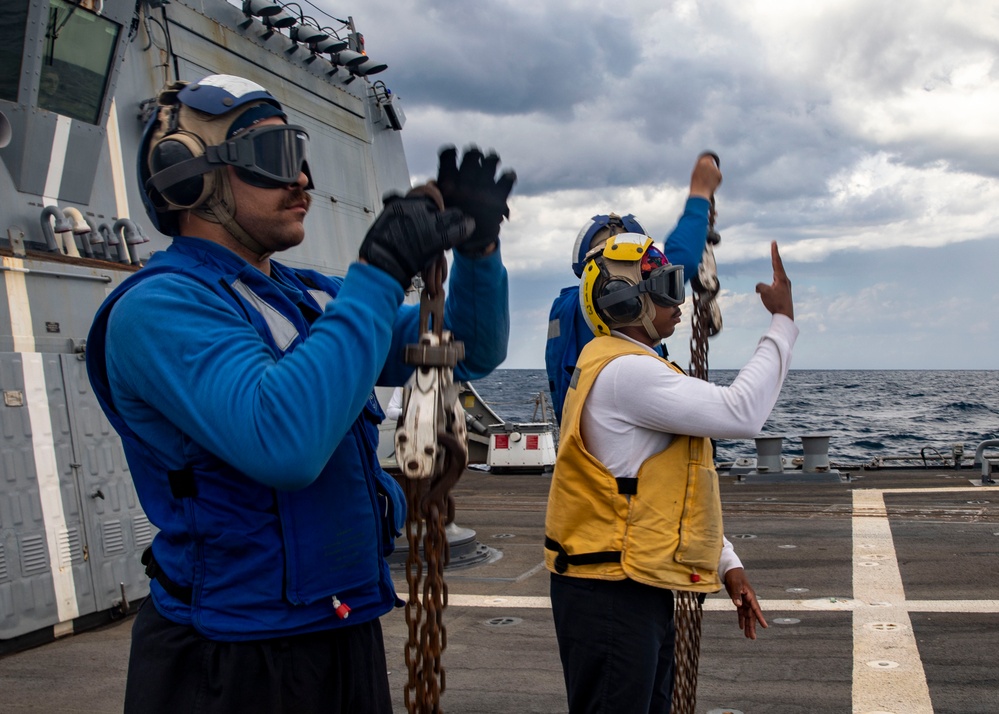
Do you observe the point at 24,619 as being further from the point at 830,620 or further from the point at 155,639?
the point at 830,620

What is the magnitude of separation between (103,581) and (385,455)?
8188mm

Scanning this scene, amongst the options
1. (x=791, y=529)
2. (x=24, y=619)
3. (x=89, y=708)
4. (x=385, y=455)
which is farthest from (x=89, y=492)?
(x=385, y=455)

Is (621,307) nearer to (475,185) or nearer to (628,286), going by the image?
(628,286)

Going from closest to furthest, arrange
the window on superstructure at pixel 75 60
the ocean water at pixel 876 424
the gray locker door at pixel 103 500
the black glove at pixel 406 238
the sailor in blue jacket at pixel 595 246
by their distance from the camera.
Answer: the black glove at pixel 406 238
the sailor in blue jacket at pixel 595 246
the gray locker door at pixel 103 500
the window on superstructure at pixel 75 60
the ocean water at pixel 876 424

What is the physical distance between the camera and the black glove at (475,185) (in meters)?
1.92

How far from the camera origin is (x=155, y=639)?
1885 mm

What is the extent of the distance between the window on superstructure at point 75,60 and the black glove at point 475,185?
6.81 metres

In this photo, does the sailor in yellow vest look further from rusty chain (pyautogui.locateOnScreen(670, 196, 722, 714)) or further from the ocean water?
the ocean water

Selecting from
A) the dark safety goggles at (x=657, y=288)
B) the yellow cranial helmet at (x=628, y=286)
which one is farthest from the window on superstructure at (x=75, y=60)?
the dark safety goggles at (x=657, y=288)

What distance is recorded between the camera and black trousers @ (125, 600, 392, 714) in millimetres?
1822

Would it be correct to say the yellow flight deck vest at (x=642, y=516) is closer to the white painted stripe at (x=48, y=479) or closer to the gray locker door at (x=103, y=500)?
the white painted stripe at (x=48, y=479)

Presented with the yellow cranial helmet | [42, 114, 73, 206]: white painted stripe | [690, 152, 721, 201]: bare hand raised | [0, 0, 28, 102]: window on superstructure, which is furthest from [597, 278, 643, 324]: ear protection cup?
[0, 0, 28, 102]: window on superstructure

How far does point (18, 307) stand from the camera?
6.69 metres

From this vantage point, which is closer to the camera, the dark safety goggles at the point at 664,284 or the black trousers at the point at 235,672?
the black trousers at the point at 235,672
